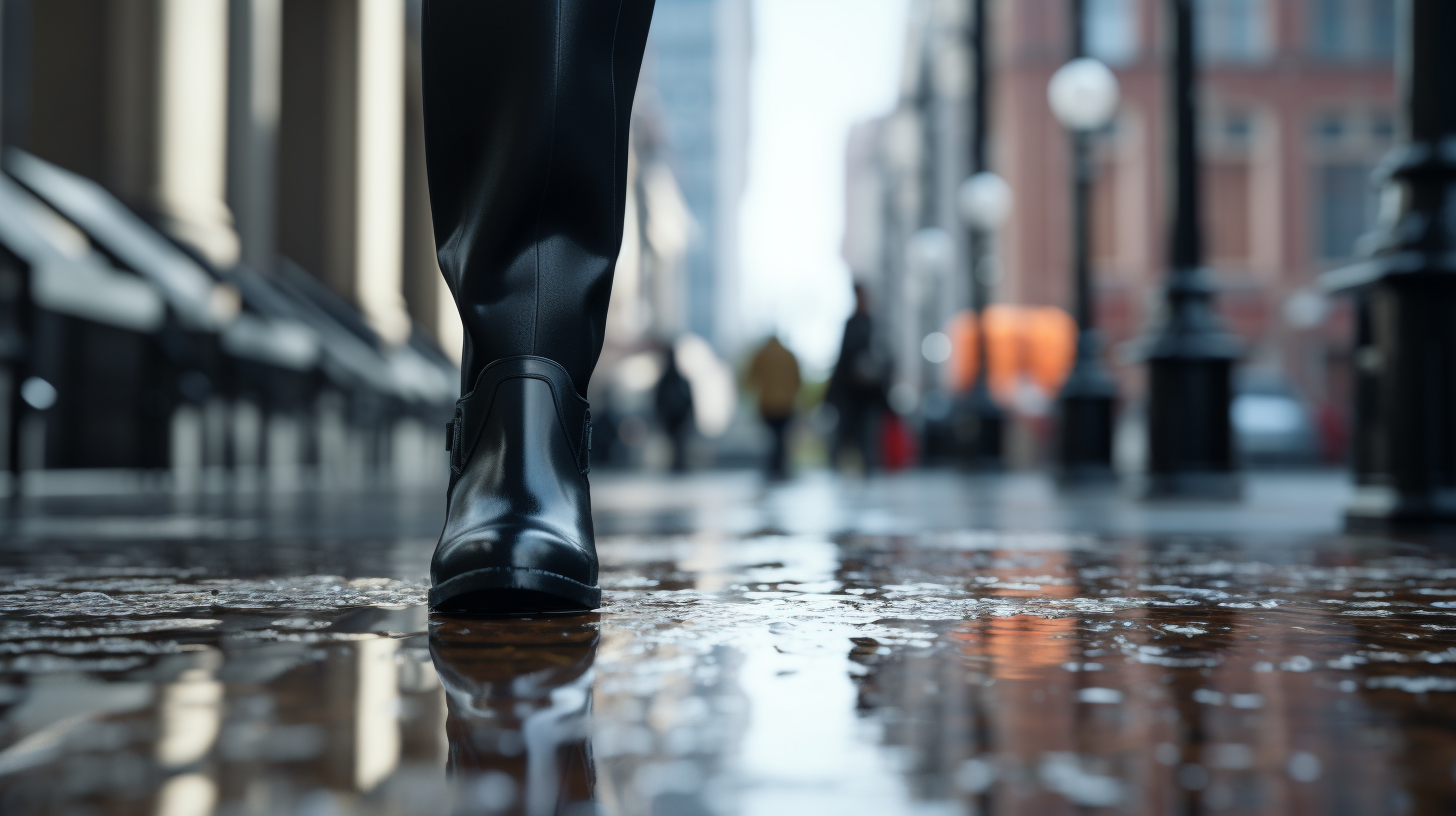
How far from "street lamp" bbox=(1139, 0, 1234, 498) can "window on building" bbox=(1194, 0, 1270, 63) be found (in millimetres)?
30685

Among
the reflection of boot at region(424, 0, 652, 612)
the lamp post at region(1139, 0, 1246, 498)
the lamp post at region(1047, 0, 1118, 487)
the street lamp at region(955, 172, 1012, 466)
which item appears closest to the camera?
the reflection of boot at region(424, 0, 652, 612)

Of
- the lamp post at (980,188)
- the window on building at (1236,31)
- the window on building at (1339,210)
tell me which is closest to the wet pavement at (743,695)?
the lamp post at (980,188)

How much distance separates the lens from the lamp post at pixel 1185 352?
6855mm

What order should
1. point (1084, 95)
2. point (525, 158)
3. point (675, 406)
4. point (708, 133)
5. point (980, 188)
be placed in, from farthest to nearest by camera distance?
point (708, 133)
point (675, 406)
point (980, 188)
point (1084, 95)
point (525, 158)

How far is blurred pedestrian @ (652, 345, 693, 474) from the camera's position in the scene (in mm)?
17125

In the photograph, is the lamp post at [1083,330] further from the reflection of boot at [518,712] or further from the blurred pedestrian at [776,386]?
the reflection of boot at [518,712]

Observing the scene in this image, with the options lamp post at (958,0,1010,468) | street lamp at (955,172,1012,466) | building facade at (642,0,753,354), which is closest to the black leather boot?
street lamp at (955,172,1012,466)

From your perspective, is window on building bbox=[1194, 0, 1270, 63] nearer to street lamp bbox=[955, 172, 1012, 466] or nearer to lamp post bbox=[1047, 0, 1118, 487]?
street lamp bbox=[955, 172, 1012, 466]

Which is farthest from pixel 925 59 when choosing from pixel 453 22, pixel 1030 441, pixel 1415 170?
pixel 453 22

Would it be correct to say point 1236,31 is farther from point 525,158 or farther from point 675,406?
point 525,158

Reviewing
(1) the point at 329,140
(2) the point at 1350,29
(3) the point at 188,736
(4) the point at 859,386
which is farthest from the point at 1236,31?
(3) the point at 188,736

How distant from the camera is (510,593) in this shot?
1538mm

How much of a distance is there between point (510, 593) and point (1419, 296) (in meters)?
3.56

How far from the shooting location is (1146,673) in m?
1.13
